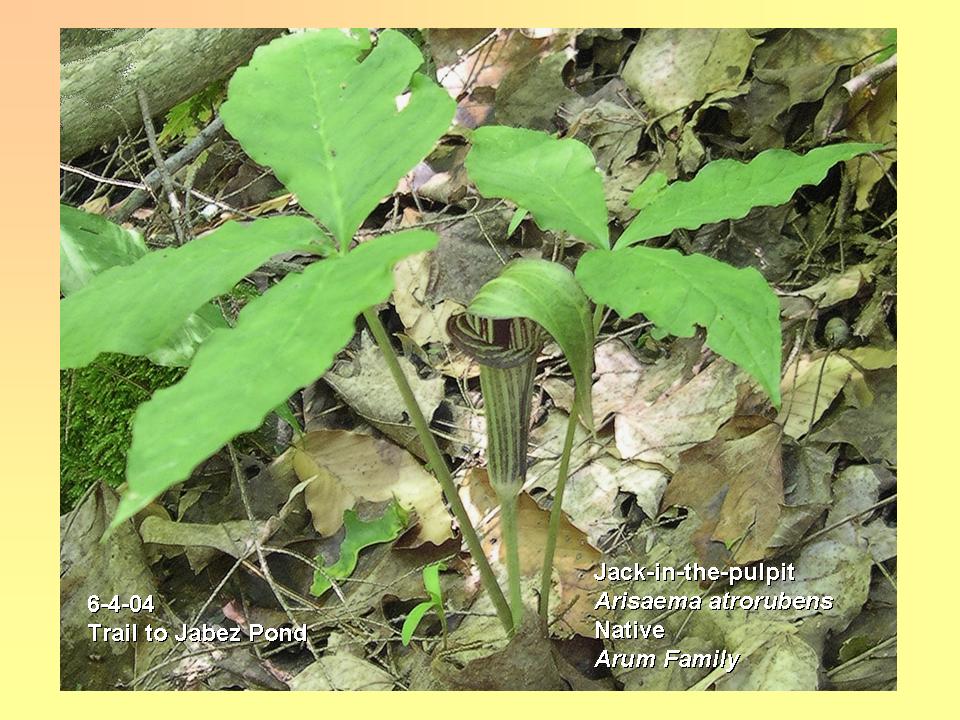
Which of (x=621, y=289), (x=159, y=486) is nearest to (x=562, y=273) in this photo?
(x=621, y=289)

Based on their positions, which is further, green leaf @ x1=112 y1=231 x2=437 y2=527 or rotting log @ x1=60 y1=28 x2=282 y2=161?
rotting log @ x1=60 y1=28 x2=282 y2=161

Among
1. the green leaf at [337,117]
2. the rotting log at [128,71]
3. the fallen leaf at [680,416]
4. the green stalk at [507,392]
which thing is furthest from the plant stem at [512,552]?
the rotting log at [128,71]

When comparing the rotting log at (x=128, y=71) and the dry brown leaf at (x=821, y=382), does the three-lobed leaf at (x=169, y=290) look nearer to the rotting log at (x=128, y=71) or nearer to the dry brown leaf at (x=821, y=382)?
the rotting log at (x=128, y=71)

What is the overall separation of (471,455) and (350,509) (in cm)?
33

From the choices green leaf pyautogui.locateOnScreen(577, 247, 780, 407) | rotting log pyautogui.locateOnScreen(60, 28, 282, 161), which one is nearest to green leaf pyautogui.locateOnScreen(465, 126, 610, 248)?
green leaf pyautogui.locateOnScreen(577, 247, 780, 407)

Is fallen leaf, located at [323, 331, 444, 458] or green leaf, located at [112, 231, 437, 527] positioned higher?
green leaf, located at [112, 231, 437, 527]

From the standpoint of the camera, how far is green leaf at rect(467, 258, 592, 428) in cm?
147

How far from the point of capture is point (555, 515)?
1.78 metres

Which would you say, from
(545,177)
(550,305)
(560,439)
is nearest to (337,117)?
(545,177)

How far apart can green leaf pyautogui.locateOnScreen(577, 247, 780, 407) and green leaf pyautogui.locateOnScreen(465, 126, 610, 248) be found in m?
0.11

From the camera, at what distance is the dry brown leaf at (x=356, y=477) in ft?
7.13

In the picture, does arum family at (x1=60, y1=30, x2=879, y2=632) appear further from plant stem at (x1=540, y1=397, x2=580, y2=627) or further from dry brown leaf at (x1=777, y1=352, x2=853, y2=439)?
dry brown leaf at (x1=777, y1=352, x2=853, y2=439)

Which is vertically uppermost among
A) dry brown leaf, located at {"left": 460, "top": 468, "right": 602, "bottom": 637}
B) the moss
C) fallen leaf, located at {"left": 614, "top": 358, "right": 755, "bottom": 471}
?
the moss

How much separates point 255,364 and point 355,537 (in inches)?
39.0
